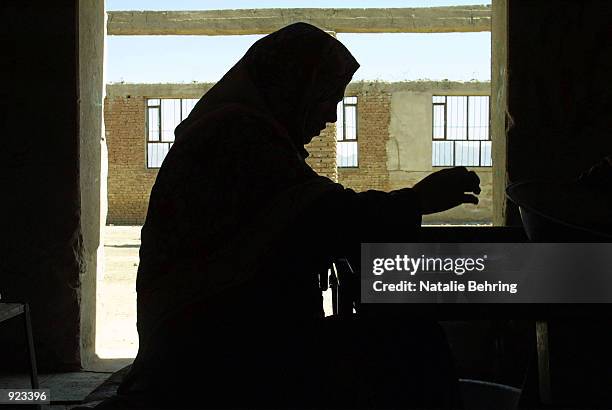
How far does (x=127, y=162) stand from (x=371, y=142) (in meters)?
5.89

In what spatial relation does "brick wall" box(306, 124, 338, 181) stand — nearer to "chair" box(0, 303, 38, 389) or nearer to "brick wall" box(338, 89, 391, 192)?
"brick wall" box(338, 89, 391, 192)

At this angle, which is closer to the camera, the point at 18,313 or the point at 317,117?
the point at 317,117

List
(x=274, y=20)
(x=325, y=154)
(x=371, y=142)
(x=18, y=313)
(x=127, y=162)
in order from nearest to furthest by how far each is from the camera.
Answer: (x=18, y=313) → (x=274, y=20) → (x=325, y=154) → (x=371, y=142) → (x=127, y=162)

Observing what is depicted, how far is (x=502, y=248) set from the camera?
1856 mm

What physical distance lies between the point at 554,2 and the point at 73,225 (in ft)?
8.15

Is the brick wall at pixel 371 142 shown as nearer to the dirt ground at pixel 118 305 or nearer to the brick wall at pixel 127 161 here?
the brick wall at pixel 127 161

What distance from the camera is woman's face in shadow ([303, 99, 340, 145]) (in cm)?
197

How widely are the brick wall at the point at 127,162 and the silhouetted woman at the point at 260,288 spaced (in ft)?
54.3

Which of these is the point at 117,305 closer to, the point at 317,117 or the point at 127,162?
the point at 317,117

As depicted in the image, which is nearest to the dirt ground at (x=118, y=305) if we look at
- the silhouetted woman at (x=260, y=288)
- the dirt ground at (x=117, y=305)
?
the dirt ground at (x=117, y=305)

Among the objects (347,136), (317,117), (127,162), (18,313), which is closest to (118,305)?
(18,313)

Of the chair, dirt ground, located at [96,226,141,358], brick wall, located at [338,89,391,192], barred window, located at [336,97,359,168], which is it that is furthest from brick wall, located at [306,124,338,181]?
the chair

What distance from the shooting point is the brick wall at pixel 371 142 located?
1791cm

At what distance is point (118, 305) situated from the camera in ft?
20.4
